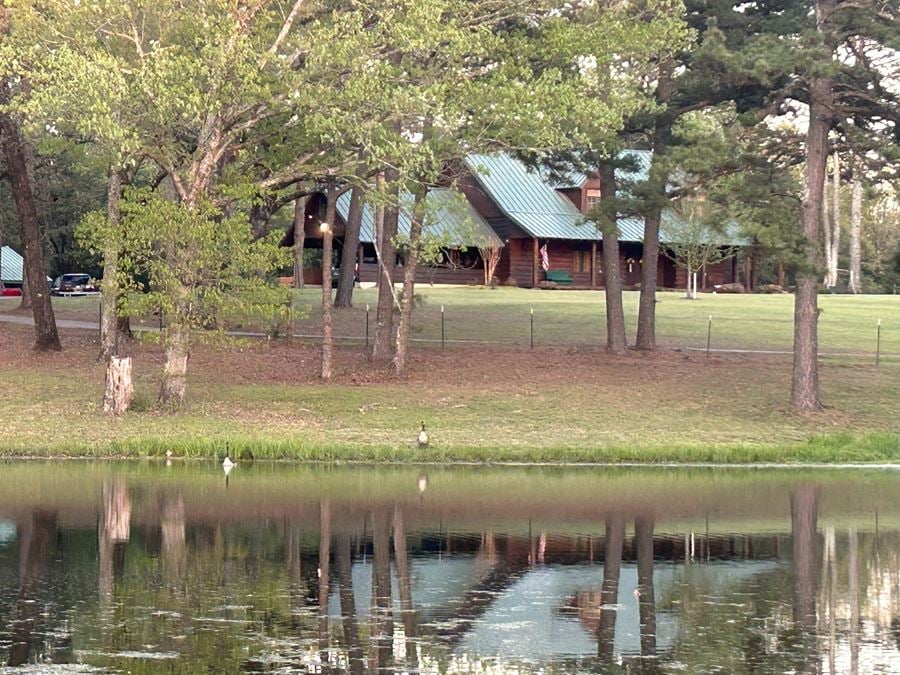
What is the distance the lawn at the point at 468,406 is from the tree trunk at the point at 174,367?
44 cm

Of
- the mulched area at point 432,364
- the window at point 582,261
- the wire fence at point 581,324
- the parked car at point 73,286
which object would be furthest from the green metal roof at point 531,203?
the mulched area at point 432,364

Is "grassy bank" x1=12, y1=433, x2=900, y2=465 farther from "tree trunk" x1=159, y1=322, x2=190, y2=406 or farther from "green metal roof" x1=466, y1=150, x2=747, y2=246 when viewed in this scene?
"green metal roof" x1=466, y1=150, x2=747, y2=246

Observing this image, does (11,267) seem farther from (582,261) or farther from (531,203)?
(582,261)

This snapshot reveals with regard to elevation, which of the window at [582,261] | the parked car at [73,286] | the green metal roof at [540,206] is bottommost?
the parked car at [73,286]

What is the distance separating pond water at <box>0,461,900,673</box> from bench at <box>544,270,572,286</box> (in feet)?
161

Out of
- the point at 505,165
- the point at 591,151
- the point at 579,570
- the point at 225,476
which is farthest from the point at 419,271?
the point at 579,570

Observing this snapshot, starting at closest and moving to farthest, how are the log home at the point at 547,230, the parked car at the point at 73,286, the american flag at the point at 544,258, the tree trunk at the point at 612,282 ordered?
the tree trunk at the point at 612,282
the log home at the point at 547,230
the american flag at the point at 544,258
the parked car at the point at 73,286

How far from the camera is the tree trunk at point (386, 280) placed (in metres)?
37.7

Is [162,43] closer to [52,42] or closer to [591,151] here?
[52,42]

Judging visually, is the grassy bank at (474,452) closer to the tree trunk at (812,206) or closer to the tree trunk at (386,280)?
the tree trunk at (812,206)

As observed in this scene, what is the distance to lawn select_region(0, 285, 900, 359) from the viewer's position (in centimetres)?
4888

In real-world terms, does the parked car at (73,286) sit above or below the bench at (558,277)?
below

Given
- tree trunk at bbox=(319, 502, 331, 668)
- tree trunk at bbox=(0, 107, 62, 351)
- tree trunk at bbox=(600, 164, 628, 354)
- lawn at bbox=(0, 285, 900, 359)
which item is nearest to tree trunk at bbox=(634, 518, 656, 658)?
tree trunk at bbox=(319, 502, 331, 668)

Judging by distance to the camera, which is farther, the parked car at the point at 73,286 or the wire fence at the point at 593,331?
the parked car at the point at 73,286
